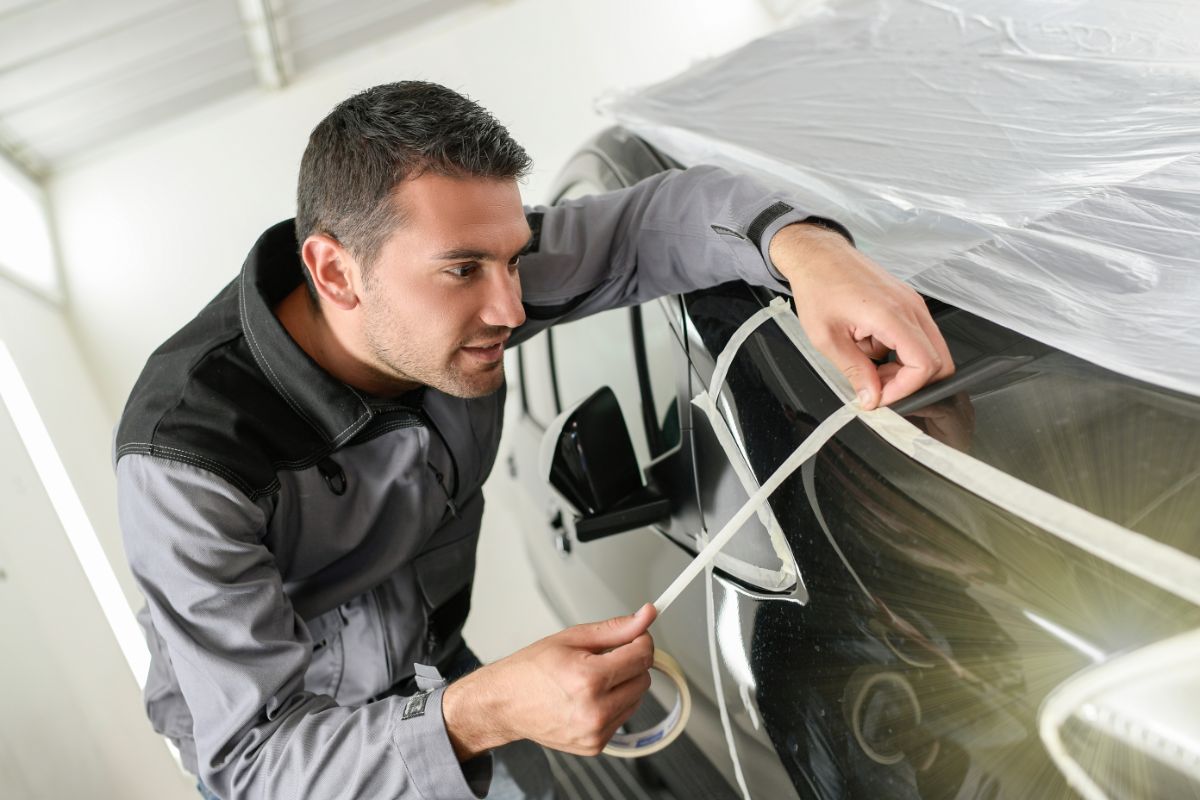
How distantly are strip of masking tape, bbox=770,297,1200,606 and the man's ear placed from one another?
0.75m

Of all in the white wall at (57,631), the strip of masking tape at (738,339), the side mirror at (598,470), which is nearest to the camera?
the strip of masking tape at (738,339)

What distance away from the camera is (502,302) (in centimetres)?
134

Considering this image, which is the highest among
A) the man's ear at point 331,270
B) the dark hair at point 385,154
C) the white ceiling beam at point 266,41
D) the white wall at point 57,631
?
the white ceiling beam at point 266,41

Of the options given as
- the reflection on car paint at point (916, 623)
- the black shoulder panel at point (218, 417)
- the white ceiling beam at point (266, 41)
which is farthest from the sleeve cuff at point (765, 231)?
the white ceiling beam at point (266, 41)

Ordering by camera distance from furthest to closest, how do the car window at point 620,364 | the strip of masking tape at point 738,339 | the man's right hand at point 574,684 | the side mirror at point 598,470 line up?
1. the car window at point 620,364
2. the side mirror at point 598,470
3. the strip of masking tape at point 738,339
4. the man's right hand at point 574,684

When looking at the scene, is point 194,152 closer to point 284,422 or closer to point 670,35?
point 670,35

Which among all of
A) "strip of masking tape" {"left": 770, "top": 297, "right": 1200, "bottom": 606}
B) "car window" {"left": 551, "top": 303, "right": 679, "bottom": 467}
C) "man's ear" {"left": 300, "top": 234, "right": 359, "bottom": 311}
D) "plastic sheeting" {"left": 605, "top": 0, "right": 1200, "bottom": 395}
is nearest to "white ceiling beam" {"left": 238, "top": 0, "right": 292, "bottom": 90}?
"plastic sheeting" {"left": 605, "top": 0, "right": 1200, "bottom": 395}

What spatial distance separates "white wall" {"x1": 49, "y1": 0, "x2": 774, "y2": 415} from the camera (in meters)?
4.05

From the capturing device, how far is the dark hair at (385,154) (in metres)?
1.31

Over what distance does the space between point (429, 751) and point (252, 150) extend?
3.93 meters

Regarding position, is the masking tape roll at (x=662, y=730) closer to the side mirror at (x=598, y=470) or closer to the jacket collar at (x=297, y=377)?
the side mirror at (x=598, y=470)

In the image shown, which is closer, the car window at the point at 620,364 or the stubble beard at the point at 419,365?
the stubble beard at the point at 419,365

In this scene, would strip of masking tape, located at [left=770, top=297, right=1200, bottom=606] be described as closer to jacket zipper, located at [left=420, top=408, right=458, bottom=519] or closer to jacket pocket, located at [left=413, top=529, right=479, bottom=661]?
jacket zipper, located at [left=420, top=408, right=458, bottom=519]

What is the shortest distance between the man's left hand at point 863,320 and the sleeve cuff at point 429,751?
2.07 feet
